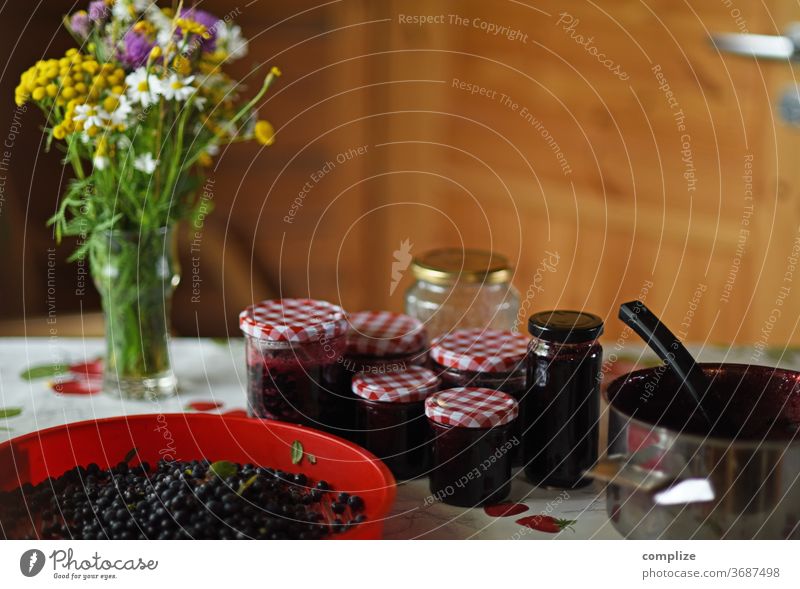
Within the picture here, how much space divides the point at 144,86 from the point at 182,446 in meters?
0.27

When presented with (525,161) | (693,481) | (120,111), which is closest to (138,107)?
(120,111)

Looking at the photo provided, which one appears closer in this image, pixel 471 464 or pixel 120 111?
pixel 471 464

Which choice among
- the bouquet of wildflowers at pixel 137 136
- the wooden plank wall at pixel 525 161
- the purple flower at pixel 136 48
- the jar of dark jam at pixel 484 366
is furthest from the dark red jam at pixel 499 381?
the wooden plank wall at pixel 525 161

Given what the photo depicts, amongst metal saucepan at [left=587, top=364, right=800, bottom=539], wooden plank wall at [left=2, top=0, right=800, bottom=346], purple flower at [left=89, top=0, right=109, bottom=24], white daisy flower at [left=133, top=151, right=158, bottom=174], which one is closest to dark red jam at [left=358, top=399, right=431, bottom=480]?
metal saucepan at [left=587, top=364, right=800, bottom=539]

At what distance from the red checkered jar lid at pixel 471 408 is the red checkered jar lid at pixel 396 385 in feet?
0.05

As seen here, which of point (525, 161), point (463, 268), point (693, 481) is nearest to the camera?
point (693, 481)

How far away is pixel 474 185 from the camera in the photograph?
1659 millimetres

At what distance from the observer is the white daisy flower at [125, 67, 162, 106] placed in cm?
68

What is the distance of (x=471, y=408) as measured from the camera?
58 cm

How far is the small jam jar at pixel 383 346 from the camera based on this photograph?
67 cm

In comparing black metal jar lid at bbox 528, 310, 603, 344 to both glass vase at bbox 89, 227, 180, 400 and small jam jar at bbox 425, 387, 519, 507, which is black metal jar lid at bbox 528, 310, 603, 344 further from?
glass vase at bbox 89, 227, 180, 400

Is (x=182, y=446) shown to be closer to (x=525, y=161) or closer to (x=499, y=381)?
(x=499, y=381)

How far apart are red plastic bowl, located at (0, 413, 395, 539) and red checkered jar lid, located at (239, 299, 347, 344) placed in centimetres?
6

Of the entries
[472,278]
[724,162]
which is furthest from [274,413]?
[724,162]
